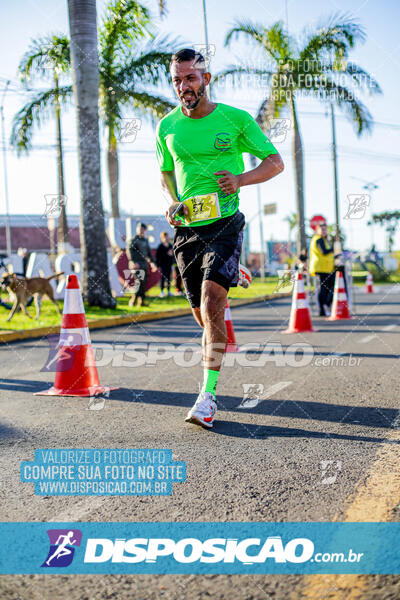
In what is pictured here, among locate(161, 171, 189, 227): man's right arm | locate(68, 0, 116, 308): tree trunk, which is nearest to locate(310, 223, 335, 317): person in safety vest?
locate(68, 0, 116, 308): tree trunk

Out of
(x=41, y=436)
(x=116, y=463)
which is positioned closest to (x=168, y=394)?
(x=41, y=436)

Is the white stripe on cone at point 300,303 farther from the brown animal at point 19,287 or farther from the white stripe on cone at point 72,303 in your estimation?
the white stripe on cone at point 72,303

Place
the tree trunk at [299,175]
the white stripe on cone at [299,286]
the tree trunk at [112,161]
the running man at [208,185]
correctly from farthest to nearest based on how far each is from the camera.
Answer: the tree trunk at [299,175]
the tree trunk at [112,161]
the white stripe on cone at [299,286]
the running man at [208,185]

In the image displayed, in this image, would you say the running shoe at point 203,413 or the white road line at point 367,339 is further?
the white road line at point 367,339

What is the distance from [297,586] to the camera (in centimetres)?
183

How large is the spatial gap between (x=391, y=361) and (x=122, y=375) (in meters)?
2.62

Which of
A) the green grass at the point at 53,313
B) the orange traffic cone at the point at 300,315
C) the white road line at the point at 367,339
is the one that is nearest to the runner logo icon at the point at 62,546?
the white road line at the point at 367,339

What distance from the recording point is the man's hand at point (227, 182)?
3793 mm

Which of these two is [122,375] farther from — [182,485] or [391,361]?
[182,485]

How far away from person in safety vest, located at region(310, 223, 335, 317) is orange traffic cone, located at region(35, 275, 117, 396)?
7521 millimetres

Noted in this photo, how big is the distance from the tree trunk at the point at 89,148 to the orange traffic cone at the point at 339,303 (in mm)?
4295

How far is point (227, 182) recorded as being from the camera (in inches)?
149

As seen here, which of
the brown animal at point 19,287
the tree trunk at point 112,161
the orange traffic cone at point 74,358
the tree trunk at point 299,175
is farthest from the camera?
the tree trunk at point 299,175

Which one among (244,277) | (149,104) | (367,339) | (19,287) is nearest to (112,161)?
(149,104)
